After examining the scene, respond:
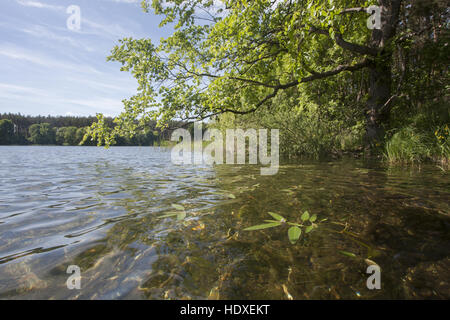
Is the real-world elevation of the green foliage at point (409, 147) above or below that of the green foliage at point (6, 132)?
below

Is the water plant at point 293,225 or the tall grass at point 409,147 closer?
the water plant at point 293,225

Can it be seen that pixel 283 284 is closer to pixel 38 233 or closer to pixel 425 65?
pixel 38 233

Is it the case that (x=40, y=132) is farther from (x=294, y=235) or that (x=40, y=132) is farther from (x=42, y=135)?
(x=294, y=235)

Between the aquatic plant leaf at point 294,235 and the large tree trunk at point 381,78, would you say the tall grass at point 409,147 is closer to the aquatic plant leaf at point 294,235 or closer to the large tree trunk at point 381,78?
the large tree trunk at point 381,78

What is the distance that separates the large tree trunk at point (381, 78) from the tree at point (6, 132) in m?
117

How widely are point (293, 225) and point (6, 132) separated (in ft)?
392

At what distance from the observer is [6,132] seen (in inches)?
3369

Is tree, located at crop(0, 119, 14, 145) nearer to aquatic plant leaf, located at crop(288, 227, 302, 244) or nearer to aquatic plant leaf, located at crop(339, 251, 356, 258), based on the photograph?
aquatic plant leaf, located at crop(288, 227, 302, 244)

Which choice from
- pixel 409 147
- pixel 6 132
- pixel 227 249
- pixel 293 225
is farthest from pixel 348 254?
pixel 6 132

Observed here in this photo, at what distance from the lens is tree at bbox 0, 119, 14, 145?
277ft

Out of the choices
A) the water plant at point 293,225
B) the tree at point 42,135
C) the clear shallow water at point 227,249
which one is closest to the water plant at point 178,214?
the clear shallow water at point 227,249

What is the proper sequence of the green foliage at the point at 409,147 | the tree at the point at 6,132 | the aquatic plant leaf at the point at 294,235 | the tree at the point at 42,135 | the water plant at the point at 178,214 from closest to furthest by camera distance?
the aquatic plant leaf at the point at 294,235
the water plant at the point at 178,214
the green foliage at the point at 409,147
the tree at the point at 42,135
the tree at the point at 6,132

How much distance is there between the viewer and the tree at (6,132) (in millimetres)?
84375
